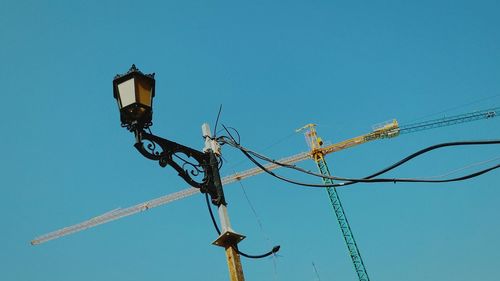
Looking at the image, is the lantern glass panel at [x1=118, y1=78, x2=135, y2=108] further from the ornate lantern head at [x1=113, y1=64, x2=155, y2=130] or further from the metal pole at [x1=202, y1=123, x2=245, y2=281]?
the metal pole at [x1=202, y1=123, x2=245, y2=281]

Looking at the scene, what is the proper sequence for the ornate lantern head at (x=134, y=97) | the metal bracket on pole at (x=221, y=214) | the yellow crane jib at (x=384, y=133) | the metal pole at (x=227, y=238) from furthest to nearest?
the yellow crane jib at (x=384, y=133) < the ornate lantern head at (x=134, y=97) < the metal bracket on pole at (x=221, y=214) < the metal pole at (x=227, y=238)

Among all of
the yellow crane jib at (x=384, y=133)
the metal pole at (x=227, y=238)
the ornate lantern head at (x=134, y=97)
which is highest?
the yellow crane jib at (x=384, y=133)

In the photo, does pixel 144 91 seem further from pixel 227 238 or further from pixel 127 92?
pixel 227 238

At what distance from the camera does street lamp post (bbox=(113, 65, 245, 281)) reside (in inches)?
160

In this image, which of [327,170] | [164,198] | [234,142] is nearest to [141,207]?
[164,198]

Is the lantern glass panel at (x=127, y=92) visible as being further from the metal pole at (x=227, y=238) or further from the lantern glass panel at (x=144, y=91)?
the metal pole at (x=227, y=238)

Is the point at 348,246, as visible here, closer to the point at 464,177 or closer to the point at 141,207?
the point at 141,207

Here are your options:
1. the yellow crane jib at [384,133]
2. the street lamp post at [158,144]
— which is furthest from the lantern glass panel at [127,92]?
the yellow crane jib at [384,133]

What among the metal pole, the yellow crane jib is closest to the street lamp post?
the metal pole

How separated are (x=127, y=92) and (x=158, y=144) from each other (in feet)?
1.91

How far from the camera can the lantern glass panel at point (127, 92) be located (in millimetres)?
4176

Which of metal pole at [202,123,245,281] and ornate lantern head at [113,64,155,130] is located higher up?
ornate lantern head at [113,64,155,130]

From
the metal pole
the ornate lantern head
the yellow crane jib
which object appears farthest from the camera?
the yellow crane jib

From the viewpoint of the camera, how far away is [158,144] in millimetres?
4383
